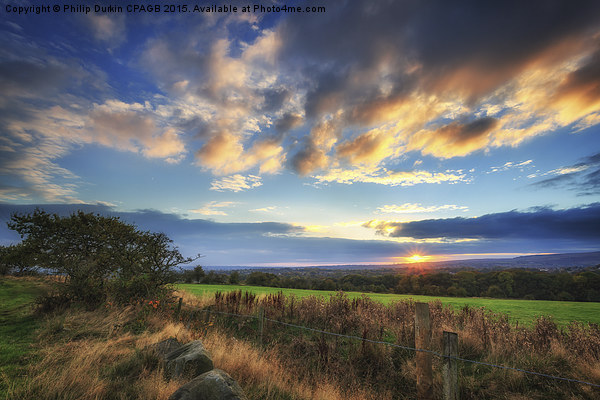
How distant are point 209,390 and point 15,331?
1188 centimetres

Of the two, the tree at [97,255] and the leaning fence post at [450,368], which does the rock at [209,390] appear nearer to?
the leaning fence post at [450,368]

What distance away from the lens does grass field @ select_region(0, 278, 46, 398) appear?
6.50 metres

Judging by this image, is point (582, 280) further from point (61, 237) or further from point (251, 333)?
point (61, 237)

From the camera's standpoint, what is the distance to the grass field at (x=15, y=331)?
6.50 metres

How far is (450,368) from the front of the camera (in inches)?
212

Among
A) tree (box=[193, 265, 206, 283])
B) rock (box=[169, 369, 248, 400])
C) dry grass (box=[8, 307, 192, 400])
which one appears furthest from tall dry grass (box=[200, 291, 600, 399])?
tree (box=[193, 265, 206, 283])

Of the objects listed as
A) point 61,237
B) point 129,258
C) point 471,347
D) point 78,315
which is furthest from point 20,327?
point 471,347

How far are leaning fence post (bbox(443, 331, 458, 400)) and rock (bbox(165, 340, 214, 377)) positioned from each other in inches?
210

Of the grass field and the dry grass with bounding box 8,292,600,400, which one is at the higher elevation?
the grass field

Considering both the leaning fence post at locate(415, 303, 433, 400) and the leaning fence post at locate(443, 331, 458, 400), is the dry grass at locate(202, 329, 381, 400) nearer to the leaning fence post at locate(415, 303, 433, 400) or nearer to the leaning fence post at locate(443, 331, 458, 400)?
the leaning fence post at locate(415, 303, 433, 400)

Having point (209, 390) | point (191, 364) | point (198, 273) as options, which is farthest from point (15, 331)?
point (198, 273)

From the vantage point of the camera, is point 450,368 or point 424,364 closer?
point 450,368

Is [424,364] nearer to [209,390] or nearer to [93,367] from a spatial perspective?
[209,390]

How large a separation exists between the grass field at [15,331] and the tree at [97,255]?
2042 mm
